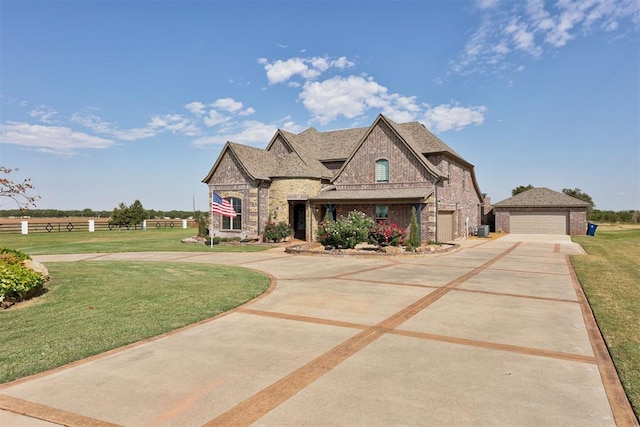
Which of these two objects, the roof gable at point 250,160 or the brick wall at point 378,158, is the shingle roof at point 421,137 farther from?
the roof gable at point 250,160

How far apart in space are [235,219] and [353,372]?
24974mm

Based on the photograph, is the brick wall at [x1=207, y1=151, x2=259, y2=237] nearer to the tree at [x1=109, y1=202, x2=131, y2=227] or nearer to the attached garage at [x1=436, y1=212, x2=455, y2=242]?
the attached garage at [x1=436, y1=212, x2=455, y2=242]

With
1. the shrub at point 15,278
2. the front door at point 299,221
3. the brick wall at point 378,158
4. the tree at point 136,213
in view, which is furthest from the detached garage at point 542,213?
the tree at point 136,213

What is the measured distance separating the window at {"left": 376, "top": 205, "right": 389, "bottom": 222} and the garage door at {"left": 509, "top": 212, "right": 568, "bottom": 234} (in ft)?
70.2

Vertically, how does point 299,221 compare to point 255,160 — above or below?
below

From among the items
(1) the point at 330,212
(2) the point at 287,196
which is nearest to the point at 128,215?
(2) the point at 287,196

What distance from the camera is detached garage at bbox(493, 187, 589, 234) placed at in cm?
3709

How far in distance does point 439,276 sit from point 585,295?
13.9 feet

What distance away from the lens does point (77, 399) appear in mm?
4574

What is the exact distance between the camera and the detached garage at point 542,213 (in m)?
37.1

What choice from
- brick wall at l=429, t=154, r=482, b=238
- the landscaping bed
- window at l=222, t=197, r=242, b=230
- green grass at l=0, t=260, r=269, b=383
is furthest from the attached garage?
green grass at l=0, t=260, r=269, b=383

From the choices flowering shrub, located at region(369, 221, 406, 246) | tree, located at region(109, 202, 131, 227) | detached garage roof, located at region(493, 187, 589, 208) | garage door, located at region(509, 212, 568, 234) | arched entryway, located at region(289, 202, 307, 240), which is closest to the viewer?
flowering shrub, located at region(369, 221, 406, 246)

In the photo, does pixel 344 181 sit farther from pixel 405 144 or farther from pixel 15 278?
pixel 15 278

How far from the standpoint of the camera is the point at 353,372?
5.32m
